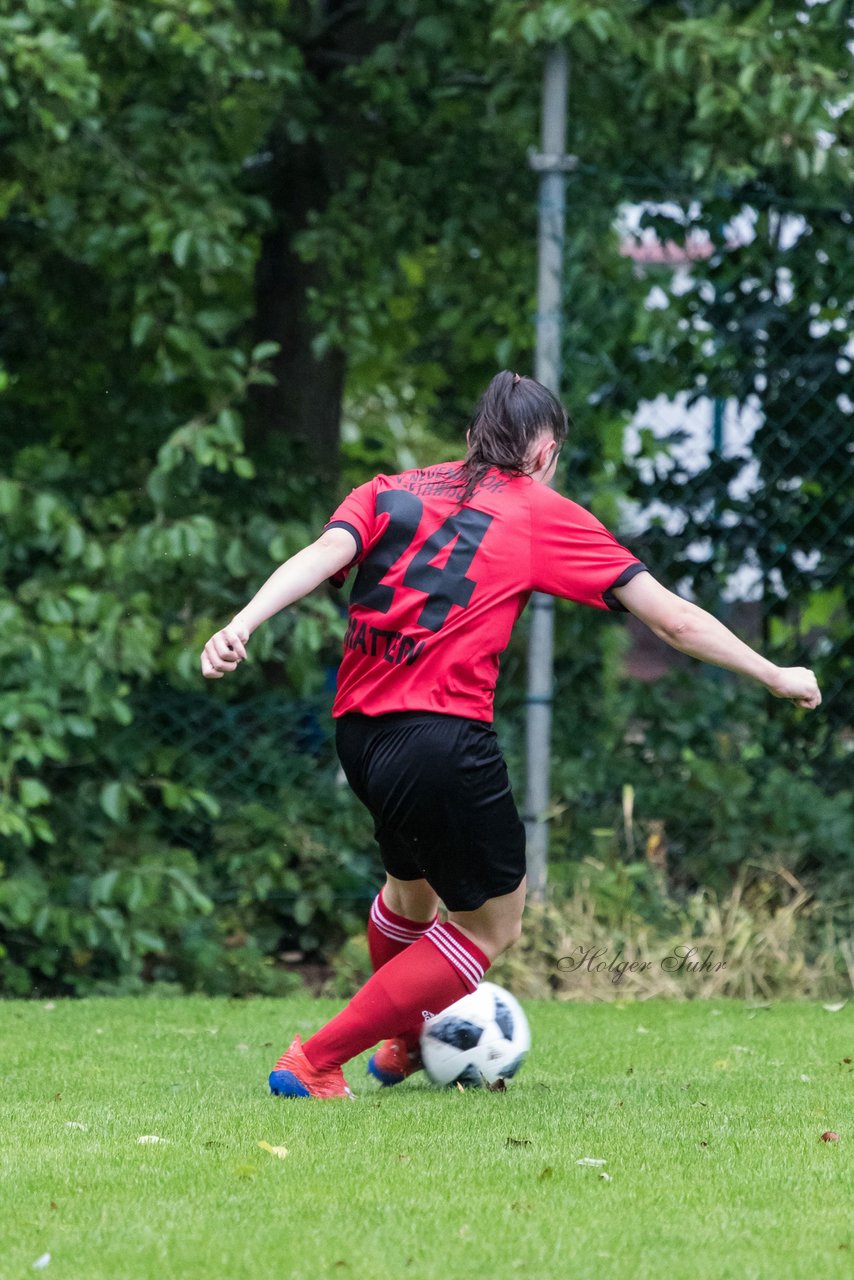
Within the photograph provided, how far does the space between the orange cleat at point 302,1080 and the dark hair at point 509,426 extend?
140cm

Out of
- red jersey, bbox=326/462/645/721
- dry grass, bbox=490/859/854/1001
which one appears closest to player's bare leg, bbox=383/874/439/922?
red jersey, bbox=326/462/645/721

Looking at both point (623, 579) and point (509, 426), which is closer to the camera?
point (623, 579)

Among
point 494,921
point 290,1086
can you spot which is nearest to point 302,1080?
point 290,1086

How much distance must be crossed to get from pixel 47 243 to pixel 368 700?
3.97m

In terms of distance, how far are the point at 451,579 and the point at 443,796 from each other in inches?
19.1

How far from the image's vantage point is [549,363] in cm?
659

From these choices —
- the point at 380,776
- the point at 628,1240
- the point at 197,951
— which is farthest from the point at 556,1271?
the point at 197,951

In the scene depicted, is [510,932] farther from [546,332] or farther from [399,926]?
[546,332]

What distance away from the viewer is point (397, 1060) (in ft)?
14.1

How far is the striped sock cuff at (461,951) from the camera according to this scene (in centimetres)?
406

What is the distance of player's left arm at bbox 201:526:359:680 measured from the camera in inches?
136

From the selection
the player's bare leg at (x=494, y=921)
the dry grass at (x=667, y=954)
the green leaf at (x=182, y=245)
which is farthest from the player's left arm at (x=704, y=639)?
the green leaf at (x=182, y=245)

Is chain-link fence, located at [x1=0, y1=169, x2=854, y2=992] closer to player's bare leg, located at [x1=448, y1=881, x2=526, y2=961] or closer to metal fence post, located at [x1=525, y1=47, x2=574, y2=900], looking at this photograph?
metal fence post, located at [x1=525, y1=47, x2=574, y2=900]

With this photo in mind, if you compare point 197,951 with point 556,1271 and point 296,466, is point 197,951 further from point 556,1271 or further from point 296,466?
point 556,1271
